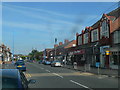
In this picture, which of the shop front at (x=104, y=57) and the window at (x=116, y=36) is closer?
the window at (x=116, y=36)

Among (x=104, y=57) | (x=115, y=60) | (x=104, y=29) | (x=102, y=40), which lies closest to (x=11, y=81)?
(x=115, y=60)

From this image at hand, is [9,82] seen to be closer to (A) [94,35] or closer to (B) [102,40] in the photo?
(B) [102,40]

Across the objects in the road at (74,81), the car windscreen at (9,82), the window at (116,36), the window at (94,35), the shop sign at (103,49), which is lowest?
the road at (74,81)

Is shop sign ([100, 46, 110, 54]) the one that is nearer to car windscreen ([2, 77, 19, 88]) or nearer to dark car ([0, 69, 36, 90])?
dark car ([0, 69, 36, 90])

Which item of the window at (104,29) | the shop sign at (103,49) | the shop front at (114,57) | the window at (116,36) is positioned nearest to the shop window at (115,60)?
the shop front at (114,57)

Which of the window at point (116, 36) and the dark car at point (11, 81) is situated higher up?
the window at point (116, 36)

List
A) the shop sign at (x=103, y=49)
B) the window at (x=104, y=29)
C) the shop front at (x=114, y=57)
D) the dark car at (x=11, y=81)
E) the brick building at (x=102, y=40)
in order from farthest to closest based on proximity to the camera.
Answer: the window at (x=104, y=29) < the shop sign at (x=103, y=49) < the brick building at (x=102, y=40) < the shop front at (x=114, y=57) < the dark car at (x=11, y=81)

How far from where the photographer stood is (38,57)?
145125mm

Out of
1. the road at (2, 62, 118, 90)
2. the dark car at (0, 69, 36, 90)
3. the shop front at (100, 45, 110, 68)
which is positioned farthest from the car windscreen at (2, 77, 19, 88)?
the shop front at (100, 45, 110, 68)

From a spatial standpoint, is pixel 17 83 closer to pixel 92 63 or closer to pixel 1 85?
pixel 1 85

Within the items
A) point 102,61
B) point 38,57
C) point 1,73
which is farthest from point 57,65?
point 38,57

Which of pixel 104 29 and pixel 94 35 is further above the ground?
pixel 104 29

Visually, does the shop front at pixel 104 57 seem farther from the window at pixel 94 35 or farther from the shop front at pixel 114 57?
the window at pixel 94 35

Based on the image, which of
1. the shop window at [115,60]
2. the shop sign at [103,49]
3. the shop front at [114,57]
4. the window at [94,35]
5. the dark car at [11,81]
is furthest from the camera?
the window at [94,35]
